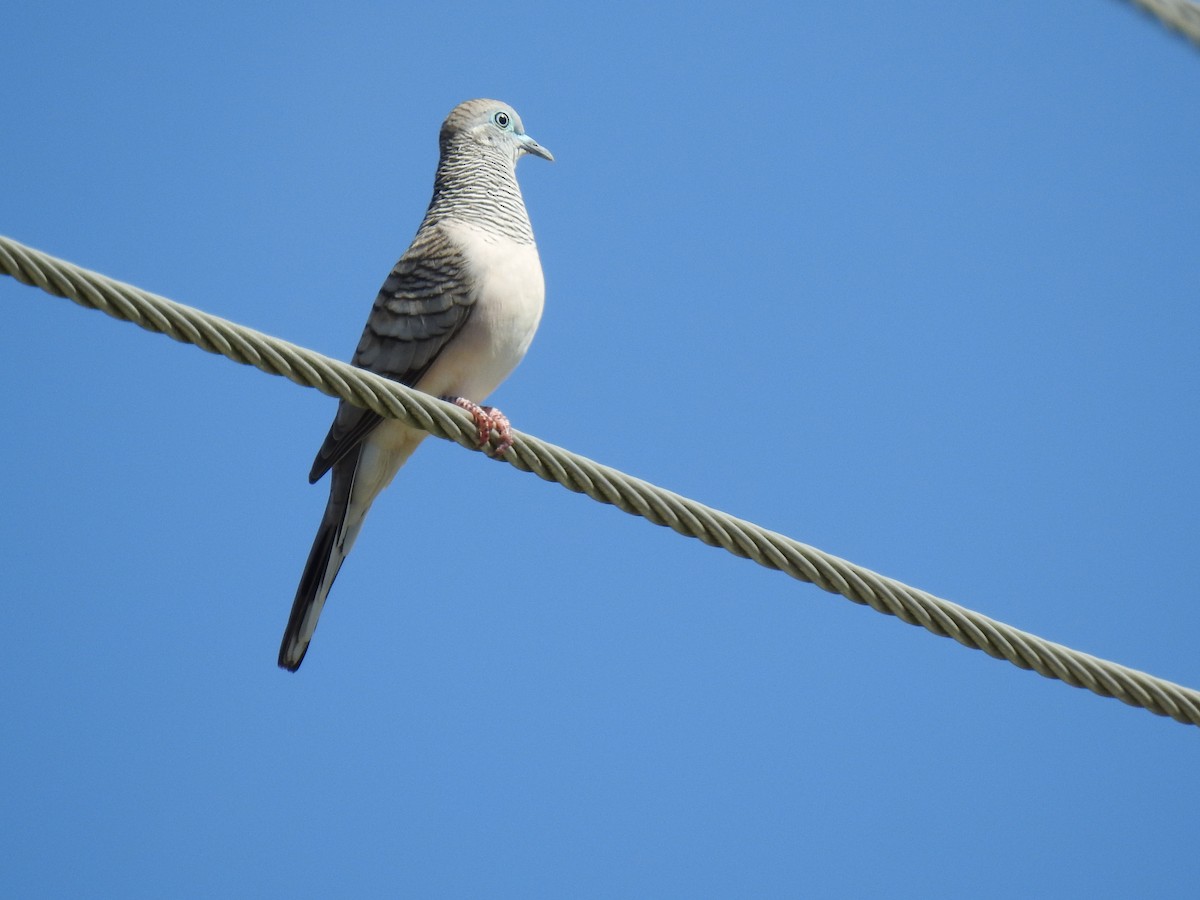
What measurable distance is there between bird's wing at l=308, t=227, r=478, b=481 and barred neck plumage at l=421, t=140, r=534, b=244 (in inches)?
9.6

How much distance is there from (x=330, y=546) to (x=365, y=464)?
39 cm

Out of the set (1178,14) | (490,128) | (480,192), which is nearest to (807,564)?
(1178,14)

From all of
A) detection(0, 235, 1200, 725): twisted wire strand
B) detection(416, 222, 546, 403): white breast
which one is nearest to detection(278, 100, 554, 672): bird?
detection(416, 222, 546, 403): white breast

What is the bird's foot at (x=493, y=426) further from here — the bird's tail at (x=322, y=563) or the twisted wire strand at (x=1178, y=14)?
the twisted wire strand at (x=1178, y=14)

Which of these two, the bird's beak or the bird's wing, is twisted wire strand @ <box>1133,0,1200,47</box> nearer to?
the bird's wing

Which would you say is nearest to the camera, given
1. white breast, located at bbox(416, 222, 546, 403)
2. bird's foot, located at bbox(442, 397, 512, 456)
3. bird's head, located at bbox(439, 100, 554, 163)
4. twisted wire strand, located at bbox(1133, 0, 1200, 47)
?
twisted wire strand, located at bbox(1133, 0, 1200, 47)

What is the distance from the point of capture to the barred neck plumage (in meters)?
6.07

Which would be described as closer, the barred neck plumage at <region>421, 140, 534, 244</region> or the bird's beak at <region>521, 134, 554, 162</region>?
the barred neck plumage at <region>421, 140, 534, 244</region>

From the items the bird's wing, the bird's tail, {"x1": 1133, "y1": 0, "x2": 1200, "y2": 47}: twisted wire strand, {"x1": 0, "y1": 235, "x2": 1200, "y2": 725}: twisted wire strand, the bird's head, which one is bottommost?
the bird's tail

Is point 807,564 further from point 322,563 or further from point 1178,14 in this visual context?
point 322,563

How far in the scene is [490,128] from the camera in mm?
6883

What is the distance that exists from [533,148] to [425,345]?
179cm

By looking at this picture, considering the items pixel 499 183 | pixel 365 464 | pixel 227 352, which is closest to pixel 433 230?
pixel 499 183

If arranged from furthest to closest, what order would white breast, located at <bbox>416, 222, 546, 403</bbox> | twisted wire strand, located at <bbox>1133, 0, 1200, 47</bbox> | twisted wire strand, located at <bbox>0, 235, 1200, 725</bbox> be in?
white breast, located at <bbox>416, 222, 546, 403</bbox>, twisted wire strand, located at <bbox>0, 235, 1200, 725</bbox>, twisted wire strand, located at <bbox>1133, 0, 1200, 47</bbox>
